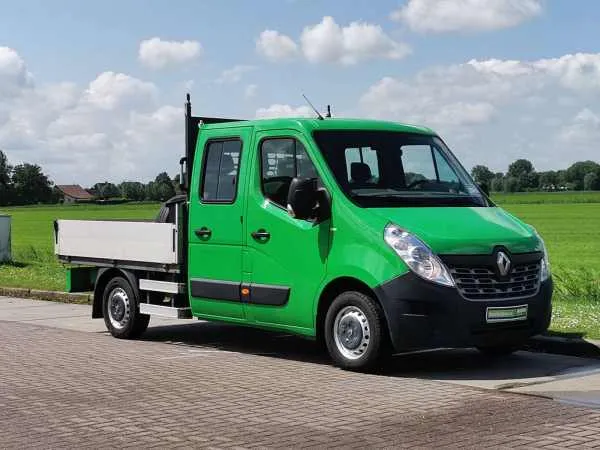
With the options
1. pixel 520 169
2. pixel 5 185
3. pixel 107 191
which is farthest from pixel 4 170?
pixel 520 169

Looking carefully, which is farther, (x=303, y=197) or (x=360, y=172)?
(x=360, y=172)

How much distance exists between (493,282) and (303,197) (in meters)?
1.91

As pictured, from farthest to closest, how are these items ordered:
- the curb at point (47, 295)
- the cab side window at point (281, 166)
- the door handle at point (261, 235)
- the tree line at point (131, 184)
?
the tree line at point (131, 184) → the curb at point (47, 295) → the door handle at point (261, 235) → the cab side window at point (281, 166)

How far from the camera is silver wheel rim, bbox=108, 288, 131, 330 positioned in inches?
453

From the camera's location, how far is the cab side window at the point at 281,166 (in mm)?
9453

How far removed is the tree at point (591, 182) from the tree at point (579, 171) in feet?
1.30

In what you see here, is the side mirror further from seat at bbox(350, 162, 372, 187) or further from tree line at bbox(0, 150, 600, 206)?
tree line at bbox(0, 150, 600, 206)

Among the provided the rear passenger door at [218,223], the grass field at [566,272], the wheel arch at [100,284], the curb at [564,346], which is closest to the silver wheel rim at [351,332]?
the rear passenger door at [218,223]

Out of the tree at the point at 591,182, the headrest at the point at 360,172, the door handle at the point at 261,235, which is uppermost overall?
the tree at the point at 591,182

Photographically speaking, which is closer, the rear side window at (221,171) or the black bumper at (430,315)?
the black bumper at (430,315)

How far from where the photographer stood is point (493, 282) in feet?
28.3

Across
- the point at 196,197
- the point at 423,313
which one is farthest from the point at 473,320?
the point at 196,197

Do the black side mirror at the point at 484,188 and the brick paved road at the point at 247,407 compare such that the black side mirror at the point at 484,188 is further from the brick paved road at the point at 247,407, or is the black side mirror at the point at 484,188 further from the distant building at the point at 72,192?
the distant building at the point at 72,192

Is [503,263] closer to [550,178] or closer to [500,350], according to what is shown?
[500,350]
